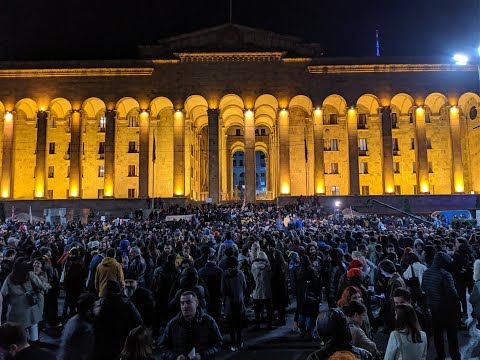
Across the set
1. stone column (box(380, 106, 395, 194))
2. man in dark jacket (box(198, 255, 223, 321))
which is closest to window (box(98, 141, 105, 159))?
stone column (box(380, 106, 395, 194))

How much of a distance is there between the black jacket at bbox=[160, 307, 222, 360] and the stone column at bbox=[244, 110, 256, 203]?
36269 millimetres

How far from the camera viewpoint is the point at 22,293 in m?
7.50

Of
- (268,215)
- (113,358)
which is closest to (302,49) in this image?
(268,215)

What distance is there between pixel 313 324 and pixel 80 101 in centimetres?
3791

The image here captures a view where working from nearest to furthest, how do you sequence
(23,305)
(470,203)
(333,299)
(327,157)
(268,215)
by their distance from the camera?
(23,305)
(333,299)
(268,215)
(470,203)
(327,157)

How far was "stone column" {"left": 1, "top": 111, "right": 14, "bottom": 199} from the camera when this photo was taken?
40.8 meters

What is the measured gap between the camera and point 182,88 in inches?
1642

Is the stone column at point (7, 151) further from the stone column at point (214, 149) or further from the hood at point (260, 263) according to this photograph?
the hood at point (260, 263)

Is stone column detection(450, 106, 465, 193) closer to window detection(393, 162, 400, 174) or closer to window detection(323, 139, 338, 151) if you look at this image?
window detection(393, 162, 400, 174)

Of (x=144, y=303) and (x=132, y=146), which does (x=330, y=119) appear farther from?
(x=144, y=303)

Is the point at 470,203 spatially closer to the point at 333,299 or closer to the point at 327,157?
the point at 327,157

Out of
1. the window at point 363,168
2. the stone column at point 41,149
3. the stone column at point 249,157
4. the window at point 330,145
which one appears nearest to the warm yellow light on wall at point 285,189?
the stone column at point 249,157

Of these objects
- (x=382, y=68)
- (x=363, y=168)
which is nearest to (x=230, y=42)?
(x=382, y=68)

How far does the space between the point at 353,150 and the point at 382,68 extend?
850cm
